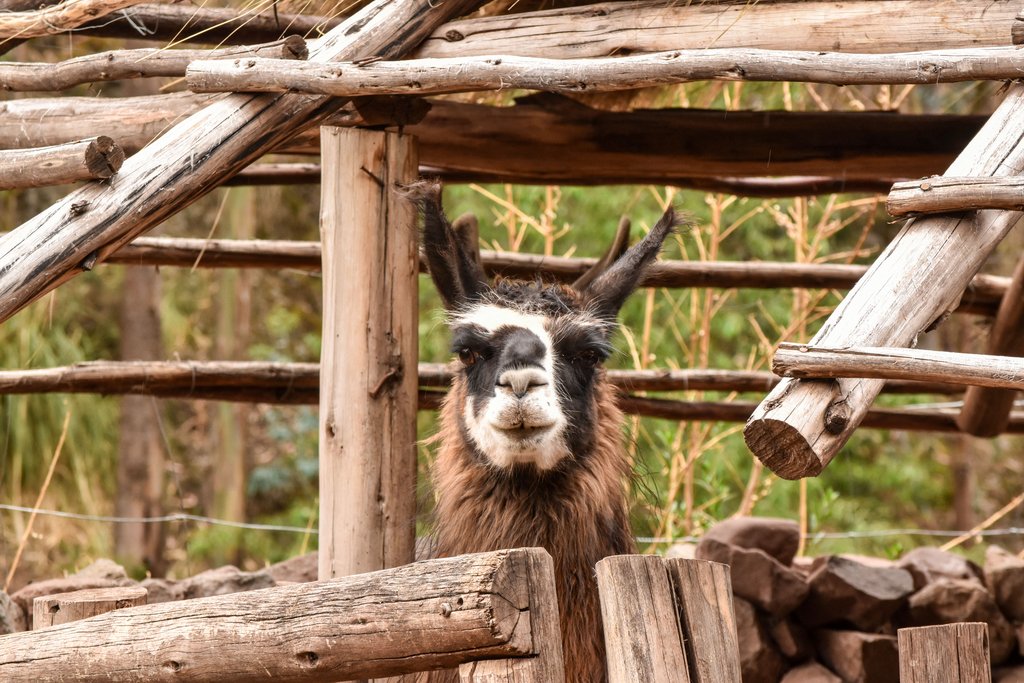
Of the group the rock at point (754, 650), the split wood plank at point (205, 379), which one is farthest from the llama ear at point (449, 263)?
the rock at point (754, 650)

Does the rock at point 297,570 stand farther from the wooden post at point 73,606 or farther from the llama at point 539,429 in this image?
the wooden post at point 73,606

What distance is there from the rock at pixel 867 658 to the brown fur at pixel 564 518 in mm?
1739

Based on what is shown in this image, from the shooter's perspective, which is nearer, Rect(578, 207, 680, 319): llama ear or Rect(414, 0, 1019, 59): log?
Rect(414, 0, 1019, 59): log

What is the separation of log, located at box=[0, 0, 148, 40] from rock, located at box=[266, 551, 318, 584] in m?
3.32

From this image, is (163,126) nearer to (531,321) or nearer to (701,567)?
(531,321)

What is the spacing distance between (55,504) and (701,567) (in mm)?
10746

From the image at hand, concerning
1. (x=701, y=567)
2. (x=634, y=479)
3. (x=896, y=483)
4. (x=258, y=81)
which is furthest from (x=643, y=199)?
(x=701, y=567)

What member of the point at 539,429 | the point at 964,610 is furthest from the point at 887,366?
the point at 964,610

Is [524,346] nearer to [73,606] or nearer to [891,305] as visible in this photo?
[891,305]

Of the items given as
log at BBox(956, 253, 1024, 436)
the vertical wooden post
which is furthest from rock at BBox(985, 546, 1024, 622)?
the vertical wooden post

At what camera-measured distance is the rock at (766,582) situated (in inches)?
234

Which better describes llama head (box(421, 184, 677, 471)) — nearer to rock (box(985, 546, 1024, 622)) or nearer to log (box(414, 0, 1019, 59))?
log (box(414, 0, 1019, 59))

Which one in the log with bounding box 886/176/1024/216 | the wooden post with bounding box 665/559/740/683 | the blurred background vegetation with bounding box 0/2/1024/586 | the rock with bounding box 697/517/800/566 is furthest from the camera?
the blurred background vegetation with bounding box 0/2/1024/586

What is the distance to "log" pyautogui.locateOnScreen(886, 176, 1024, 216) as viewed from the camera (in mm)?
3229
